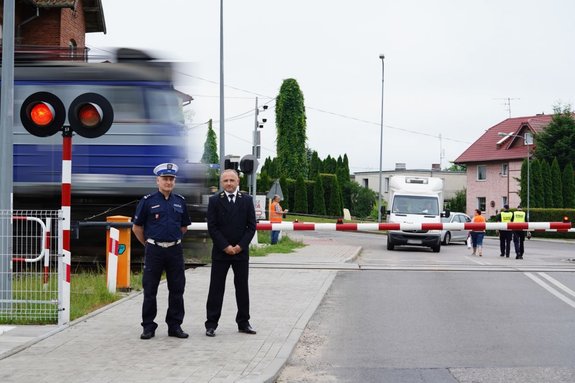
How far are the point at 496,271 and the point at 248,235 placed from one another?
410 inches

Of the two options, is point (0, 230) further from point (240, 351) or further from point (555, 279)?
point (555, 279)

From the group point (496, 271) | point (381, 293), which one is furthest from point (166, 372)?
point (496, 271)

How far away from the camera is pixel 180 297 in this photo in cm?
895

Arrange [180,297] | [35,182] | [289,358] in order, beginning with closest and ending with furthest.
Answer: [289,358] < [180,297] < [35,182]

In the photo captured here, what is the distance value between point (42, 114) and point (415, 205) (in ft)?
72.0

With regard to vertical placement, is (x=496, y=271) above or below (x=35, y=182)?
below

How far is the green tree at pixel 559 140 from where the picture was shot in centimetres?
5991

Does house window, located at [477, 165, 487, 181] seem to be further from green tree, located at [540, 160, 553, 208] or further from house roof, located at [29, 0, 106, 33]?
house roof, located at [29, 0, 106, 33]

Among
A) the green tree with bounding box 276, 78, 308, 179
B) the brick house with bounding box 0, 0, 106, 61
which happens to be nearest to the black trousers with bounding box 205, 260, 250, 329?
the brick house with bounding box 0, 0, 106, 61

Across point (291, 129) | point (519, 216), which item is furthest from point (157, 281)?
point (291, 129)

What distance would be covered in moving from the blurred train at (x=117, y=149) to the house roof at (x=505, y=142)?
166 feet

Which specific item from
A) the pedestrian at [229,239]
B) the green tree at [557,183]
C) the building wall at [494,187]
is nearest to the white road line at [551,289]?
the pedestrian at [229,239]

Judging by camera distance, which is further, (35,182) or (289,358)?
(35,182)

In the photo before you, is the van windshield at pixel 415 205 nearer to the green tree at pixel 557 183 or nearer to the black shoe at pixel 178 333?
the black shoe at pixel 178 333
